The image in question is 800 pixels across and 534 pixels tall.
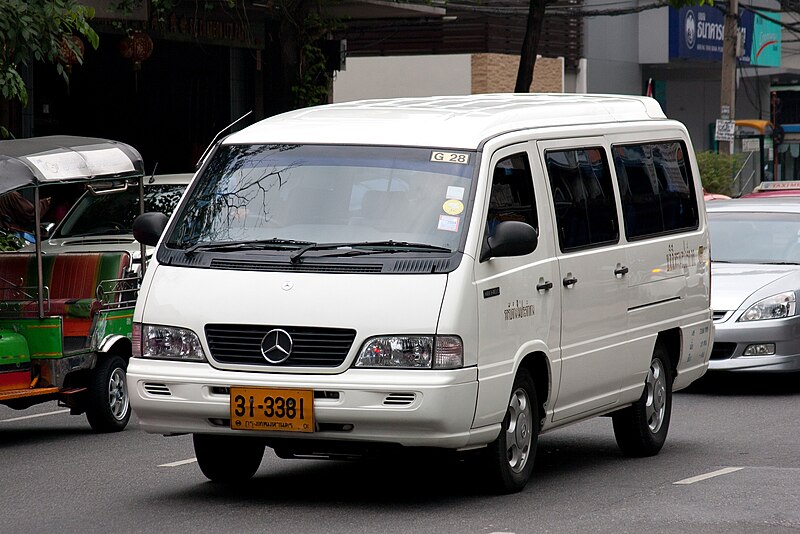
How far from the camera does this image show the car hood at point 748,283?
13203 mm

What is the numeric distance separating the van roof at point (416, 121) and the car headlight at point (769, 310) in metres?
4.48

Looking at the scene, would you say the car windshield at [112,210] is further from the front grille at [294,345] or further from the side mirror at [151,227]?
the front grille at [294,345]

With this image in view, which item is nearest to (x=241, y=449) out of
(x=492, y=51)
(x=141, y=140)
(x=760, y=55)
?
(x=141, y=140)

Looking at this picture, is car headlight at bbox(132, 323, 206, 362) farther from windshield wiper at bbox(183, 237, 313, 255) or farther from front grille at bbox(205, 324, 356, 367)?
windshield wiper at bbox(183, 237, 313, 255)

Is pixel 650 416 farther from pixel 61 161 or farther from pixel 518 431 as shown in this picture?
pixel 61 161

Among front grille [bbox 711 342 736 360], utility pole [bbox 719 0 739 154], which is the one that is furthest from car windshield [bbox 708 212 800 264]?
utility pole [bbox 719 0 739 154]

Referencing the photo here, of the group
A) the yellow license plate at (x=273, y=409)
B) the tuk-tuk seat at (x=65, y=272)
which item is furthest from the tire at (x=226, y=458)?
the tuk-tuk seat at (x=65, y=272)

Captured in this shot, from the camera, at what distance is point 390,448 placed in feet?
24.3

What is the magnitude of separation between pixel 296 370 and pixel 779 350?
6870mm

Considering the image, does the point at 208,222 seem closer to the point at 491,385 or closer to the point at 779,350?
the point at 491,385

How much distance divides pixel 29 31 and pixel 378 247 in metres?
5.96

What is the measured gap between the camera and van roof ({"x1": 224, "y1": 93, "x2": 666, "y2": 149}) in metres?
7.98

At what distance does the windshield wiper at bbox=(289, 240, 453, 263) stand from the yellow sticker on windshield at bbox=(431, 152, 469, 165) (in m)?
0.55

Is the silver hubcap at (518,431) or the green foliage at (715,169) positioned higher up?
the green foliage at (715,169)
